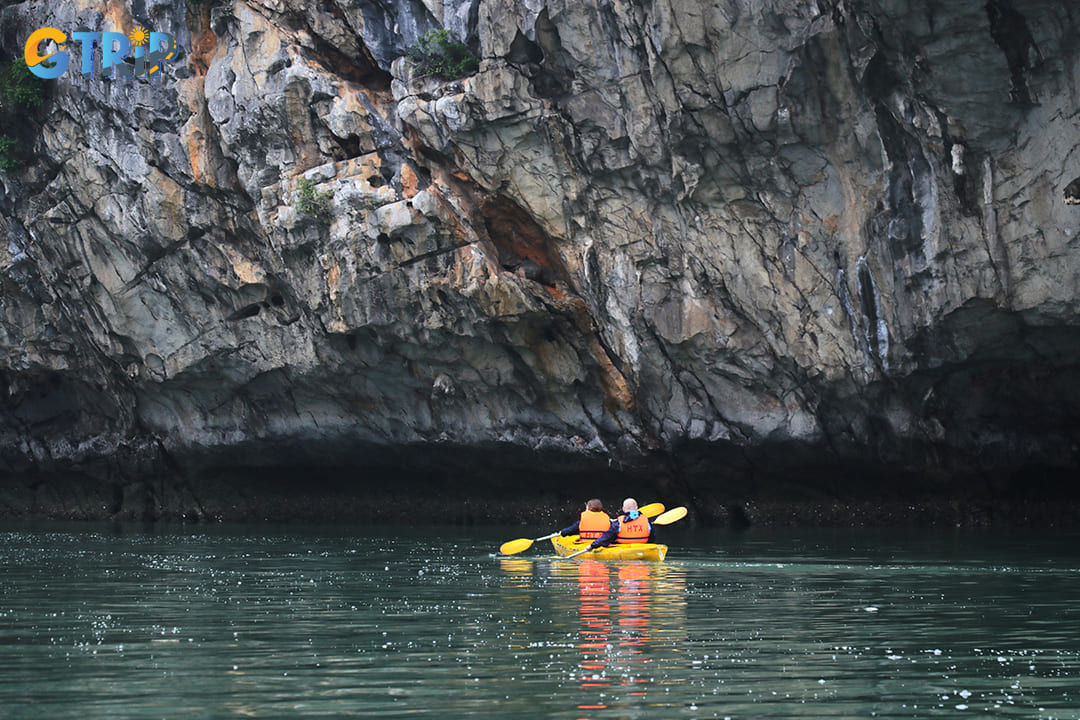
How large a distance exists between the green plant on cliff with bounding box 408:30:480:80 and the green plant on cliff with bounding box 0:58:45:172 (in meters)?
9.74

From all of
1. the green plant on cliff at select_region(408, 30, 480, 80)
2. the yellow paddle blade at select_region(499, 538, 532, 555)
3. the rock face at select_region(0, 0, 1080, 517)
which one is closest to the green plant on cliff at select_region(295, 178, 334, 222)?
the rock face at select_region(0, 0, 1080, 517)

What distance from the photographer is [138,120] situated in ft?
88.8

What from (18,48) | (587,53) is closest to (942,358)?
(587,53)

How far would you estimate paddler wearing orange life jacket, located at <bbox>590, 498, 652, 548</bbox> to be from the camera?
1755 centimetres

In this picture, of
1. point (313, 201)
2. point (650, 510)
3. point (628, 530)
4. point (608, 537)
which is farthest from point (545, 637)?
point (313, 201)

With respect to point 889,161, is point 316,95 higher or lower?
higher

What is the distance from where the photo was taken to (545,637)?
9641 mm

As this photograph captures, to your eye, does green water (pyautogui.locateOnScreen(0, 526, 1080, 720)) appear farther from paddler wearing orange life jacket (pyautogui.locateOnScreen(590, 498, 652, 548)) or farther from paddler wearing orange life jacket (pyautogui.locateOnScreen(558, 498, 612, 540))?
paddler wearing orange life jacket (pyautogui.locateOnScreen(558, 498, 612, 540))

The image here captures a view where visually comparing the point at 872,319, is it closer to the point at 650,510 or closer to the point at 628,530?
the point at 650,510

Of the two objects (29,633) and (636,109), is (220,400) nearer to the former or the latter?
(636,109)

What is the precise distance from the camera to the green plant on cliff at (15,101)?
2833 centimetres

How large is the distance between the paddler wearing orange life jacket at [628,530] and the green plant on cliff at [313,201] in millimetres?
10390

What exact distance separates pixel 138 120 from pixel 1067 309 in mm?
19004

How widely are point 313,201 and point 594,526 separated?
1037 centimetres
